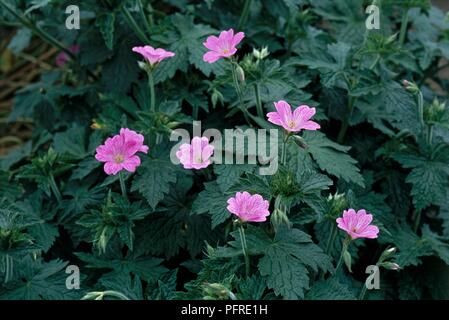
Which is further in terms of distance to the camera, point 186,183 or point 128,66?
point 128,66

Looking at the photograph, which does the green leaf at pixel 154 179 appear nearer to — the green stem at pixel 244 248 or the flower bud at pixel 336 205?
the green stem at pixel 244 248

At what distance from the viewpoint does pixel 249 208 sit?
192 centimetres

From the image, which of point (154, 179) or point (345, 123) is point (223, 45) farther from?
point (345, 123)

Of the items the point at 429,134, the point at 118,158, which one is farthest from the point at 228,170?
the point at 429,134

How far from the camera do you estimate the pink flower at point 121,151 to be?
7.12 feet

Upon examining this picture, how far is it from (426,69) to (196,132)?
103 centimetres

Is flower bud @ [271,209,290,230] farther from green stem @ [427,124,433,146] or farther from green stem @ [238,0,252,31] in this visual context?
green stem @ [238,0,252,31]

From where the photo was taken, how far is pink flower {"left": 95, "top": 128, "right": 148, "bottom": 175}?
2170 millimetres

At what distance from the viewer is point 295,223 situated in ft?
7.10

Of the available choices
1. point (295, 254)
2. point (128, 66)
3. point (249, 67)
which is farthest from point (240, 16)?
point (295, 254)

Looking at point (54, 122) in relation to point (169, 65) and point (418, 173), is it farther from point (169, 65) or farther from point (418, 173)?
point (418, 173)

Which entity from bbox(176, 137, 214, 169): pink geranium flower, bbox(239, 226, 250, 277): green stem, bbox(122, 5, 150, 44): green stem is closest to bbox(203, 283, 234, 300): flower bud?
bbox(239, 226, 250, 277): green stem

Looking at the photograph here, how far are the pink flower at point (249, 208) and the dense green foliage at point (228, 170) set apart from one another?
0.12 metres
